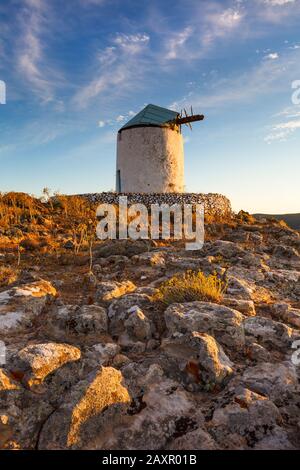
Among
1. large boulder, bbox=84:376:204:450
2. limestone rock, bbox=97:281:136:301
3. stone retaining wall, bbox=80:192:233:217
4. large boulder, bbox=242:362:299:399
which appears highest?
stone retaining wall, bbox=80:192:233:217

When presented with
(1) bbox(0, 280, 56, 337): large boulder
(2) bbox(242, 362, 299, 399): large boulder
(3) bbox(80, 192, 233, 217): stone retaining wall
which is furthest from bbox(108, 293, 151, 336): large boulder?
(3) bbox(80, 192, 233, 217): stone retaining wall

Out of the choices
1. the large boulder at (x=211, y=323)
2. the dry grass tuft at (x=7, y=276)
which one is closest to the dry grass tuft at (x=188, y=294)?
the large boulder at (x=211, y=323)

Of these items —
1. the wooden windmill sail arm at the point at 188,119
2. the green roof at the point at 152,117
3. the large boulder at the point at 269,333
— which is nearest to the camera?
the large boulder at the point at 269,333

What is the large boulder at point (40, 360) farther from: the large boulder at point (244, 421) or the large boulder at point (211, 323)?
the large boulder at point (244, 421)

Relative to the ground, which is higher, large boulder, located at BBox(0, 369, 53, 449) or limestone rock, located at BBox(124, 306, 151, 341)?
limestone rock, located at BBox(124, 306, 151, 341)

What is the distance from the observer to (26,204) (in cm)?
1816

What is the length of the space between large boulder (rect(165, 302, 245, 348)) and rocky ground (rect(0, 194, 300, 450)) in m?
0.01

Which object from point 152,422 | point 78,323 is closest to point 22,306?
point 78,323

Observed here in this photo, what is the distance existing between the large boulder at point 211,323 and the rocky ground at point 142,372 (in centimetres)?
1

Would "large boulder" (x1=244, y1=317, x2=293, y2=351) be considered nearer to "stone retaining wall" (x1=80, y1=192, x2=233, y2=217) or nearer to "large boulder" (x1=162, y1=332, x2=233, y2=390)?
"large boulder" (x1=162, y1=332, x2=233, y2=390)

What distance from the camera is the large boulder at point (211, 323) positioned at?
4.49 metres

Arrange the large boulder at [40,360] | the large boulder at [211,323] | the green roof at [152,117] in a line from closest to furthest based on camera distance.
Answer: the large boulder at [40,360] < the large boulder at [211,323] < the green roof at [152,117]

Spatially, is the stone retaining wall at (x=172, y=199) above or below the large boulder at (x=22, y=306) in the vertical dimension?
above

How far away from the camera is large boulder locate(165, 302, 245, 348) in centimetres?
449
